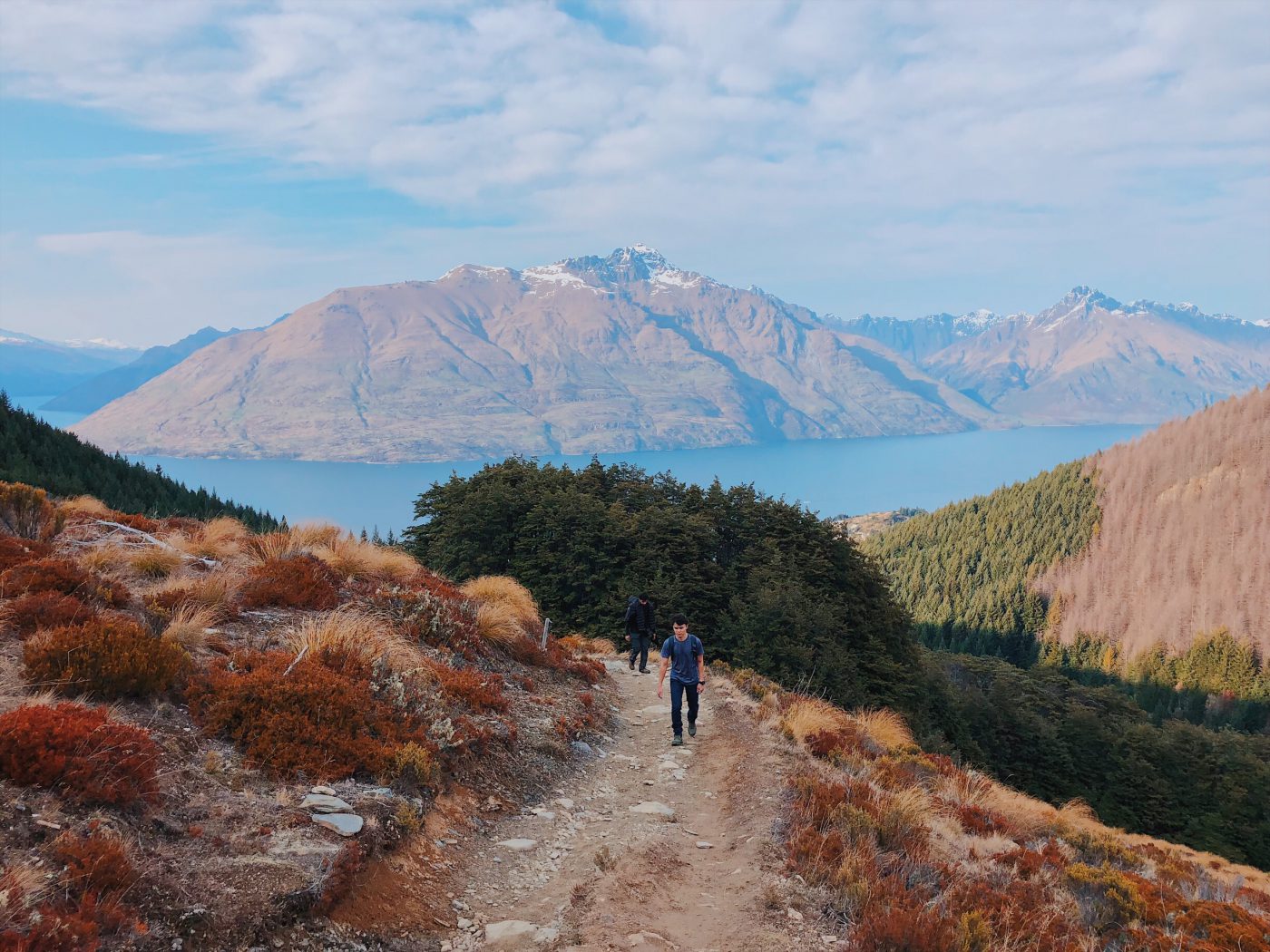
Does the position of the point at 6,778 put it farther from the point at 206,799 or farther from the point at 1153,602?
the point at 1153,602

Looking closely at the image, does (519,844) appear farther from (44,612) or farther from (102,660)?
(44,612)

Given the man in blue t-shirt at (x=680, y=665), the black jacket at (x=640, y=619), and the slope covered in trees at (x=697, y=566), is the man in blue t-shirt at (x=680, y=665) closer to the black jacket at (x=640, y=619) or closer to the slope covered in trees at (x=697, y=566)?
the black jacket at (x=640, y=619)

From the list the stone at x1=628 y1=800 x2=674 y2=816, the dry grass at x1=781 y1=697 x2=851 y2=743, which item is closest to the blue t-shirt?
the dry grass at x1=781 y1=697 x2=851 y2=743

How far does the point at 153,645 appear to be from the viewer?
8.71 meters

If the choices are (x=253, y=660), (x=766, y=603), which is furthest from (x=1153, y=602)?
(x=253, y=660)

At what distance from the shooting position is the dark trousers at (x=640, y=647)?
73.8 ft

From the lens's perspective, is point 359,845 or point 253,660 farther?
point 253,660

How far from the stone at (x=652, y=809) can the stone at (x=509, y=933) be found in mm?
4067

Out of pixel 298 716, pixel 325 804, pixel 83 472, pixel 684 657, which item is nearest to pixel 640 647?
pixel 684 657

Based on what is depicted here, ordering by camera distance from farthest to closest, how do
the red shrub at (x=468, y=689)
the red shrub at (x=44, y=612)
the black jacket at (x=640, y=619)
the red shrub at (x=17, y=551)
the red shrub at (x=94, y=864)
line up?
the black jacket at (x=640, y=619) < the red shrub at (x=468, y=689) < the red shrub at (x=17, y=551) < the red shrub at (x=44, y=612) < the red shrub at (x=94, y=864)

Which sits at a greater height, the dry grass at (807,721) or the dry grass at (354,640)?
the dry grass at (354,640)

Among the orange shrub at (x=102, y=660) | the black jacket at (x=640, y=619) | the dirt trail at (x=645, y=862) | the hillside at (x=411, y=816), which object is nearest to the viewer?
the hillside at (x=411, y=816)

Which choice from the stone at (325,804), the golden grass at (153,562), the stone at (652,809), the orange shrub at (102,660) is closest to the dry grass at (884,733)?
the stone at (652,809)

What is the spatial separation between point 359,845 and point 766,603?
1361 inches
